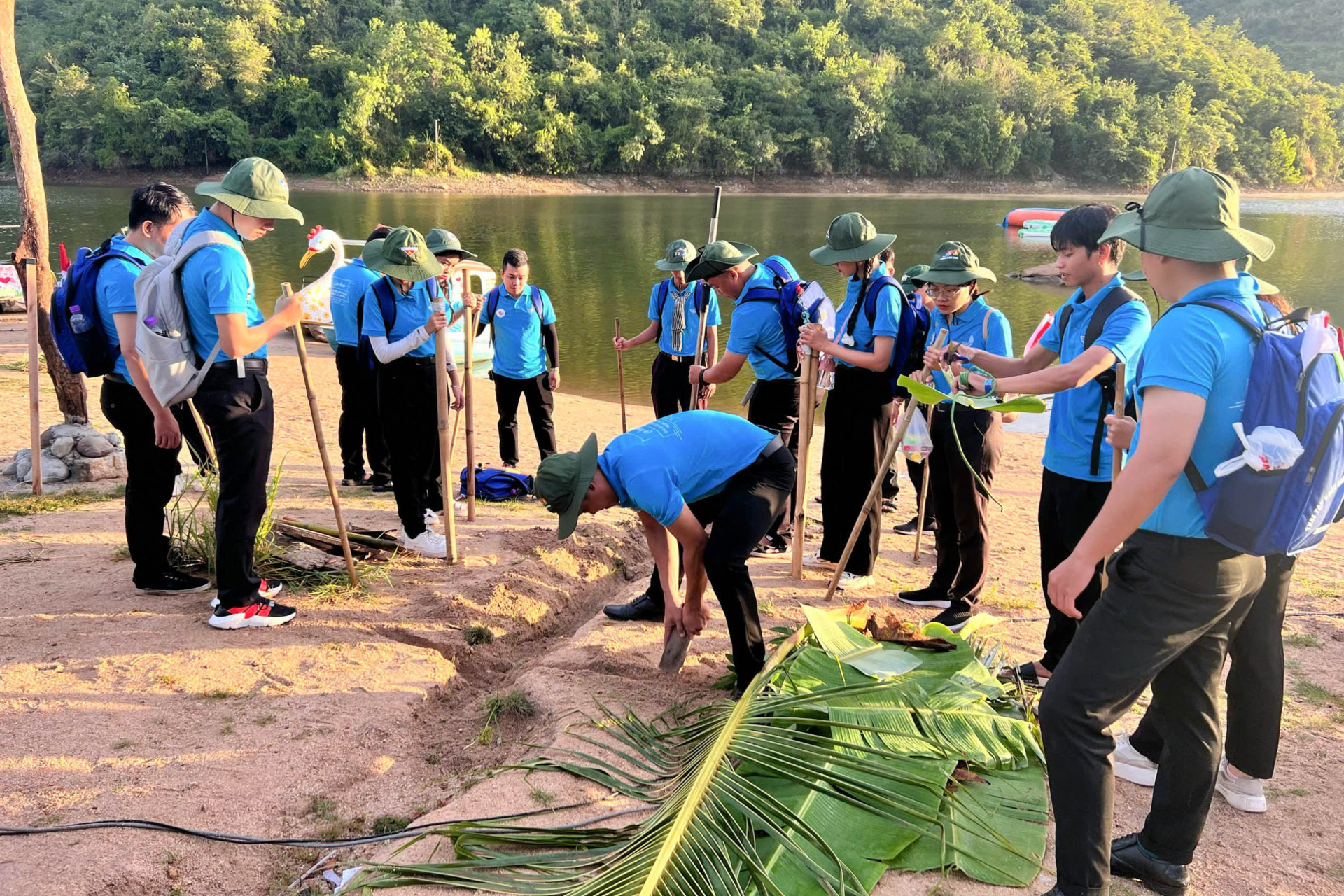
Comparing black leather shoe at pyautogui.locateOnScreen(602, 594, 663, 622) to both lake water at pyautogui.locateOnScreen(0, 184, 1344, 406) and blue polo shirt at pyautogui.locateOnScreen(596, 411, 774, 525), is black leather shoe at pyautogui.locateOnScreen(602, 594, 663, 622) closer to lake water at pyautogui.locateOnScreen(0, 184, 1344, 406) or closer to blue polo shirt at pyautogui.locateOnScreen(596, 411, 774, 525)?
blue polo shirt at pyautogui.locateOnScreen(596, 411, 774, 525)

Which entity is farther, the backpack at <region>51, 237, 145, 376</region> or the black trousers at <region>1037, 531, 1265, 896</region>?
the backpack at <region>51, 237, 145, 376</region>

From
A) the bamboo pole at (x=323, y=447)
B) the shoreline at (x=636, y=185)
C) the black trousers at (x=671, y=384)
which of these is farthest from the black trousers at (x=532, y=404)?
the shoreline at (x=636, y=185)

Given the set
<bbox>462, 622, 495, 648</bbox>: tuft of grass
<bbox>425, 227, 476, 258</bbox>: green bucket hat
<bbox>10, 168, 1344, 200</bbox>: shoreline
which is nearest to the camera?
<bbox>462, 622, 495, 648</bbox>: tuft of grass

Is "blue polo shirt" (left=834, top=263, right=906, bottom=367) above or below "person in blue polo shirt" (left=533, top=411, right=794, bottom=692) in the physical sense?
above

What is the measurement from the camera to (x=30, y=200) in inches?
311

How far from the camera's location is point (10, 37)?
7.96 metres

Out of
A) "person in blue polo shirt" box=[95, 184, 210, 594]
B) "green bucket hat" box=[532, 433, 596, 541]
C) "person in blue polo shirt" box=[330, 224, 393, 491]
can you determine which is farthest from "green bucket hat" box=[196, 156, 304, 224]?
"person in blue polo shirt" box=[330, 224, 393, 491]

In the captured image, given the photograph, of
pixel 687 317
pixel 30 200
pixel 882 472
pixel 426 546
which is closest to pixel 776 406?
pixel 882 472

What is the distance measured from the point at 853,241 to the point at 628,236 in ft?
103

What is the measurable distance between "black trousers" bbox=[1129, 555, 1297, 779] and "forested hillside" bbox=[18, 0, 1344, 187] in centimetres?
5897

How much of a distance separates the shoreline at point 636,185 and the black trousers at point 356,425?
46927mm

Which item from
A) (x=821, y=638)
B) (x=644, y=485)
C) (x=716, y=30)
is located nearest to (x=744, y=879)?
(x=821, y=638)

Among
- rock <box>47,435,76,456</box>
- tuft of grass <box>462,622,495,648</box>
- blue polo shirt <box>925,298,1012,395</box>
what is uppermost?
blue polo shirt <box>925,298,1012,395</box>

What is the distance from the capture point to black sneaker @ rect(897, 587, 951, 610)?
535 cm
